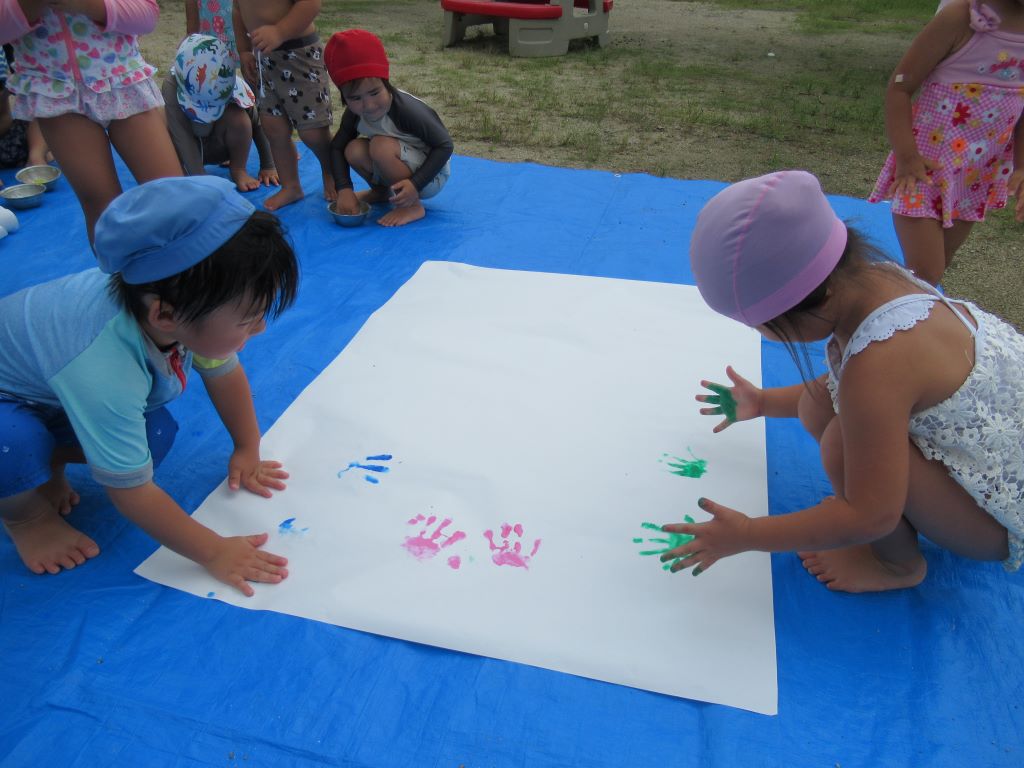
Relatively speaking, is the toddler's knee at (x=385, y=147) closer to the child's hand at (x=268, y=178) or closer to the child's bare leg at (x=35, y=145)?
the child's hand at (x=268, y=178)

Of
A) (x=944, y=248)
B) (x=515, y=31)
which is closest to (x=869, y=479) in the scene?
(x=944, y=248)

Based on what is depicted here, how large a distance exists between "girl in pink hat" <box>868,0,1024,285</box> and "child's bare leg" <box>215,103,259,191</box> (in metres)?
1.94

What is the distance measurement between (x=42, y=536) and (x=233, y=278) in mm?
574

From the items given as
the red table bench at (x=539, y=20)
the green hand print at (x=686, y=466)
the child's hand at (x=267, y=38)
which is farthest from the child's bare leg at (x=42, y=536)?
the red table bench at (x=539, y=20)

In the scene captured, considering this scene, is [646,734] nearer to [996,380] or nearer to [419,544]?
[419,544]

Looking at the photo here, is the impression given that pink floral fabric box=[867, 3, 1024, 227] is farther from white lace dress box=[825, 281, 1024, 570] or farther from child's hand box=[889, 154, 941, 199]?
white lace dress box=[825, 281, 1024, 570]

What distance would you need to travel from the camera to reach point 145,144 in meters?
1.67

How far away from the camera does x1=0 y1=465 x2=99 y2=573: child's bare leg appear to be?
1.10 metres

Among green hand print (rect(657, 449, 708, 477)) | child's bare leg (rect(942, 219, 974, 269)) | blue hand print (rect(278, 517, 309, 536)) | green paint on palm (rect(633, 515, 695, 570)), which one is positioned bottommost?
blue hand print (rect(278, 517, 309, 536))

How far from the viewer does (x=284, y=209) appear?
2.33m

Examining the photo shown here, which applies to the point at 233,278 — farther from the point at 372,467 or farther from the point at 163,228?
the point at 372,467

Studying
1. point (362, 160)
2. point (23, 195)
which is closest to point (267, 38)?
point (362, 160)

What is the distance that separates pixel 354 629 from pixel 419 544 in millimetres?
170

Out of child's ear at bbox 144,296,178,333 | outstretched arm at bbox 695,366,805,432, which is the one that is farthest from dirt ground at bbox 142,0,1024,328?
child's ear at bbox 144,296,178,333
